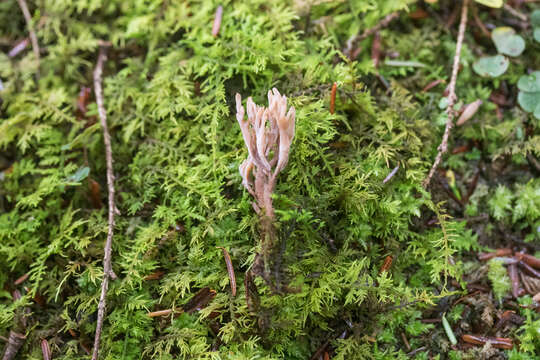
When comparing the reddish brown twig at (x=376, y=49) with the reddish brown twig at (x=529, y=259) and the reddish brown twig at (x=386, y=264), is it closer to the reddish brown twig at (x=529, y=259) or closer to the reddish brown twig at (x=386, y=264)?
the reddish brown twig at (x=386, y=264)

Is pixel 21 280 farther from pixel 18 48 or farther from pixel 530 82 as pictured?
pixel 530 82

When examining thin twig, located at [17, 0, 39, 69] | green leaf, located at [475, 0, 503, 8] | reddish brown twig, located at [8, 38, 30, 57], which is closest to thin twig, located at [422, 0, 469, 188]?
green leaf, located at [475, 0, 503, 8]

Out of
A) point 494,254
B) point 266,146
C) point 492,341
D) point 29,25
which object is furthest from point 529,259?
point 29,25

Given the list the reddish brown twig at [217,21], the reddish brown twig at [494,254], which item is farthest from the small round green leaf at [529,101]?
the reddish brown twig at [217,21]

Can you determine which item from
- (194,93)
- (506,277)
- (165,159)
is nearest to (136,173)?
(165,159)

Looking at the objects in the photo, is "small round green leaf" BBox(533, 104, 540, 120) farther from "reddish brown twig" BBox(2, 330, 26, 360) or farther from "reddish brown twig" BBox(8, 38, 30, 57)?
"reddish brown twig" BBox(8, 38, 30, 57)

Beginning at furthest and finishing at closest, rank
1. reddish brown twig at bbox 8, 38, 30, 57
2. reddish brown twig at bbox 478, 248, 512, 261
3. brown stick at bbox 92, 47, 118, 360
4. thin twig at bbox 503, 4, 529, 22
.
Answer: reddish brown twig at bbox 8, 38, 30, 57, thin twig at bbox 503, 4, 529, 22, reddish brown twig at bbox 478, 248, 512, 261, brown stick at bbox 92, 47, 118, 360
